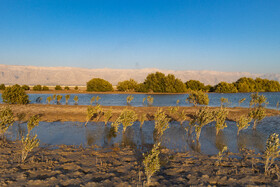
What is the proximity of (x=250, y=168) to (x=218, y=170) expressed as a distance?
78.1 inches

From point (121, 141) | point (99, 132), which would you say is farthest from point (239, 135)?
point (99, 132)

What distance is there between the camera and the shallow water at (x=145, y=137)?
1512 centimetres

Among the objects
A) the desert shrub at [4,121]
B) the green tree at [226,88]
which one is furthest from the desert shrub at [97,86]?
the desert shrub at [4,121]

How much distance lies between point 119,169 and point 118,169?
2.1 inches

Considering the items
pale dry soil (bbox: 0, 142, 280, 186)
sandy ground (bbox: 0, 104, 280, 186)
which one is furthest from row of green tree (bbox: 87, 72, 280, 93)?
pale dry soil (bbox: 0, 142, 280, 186)

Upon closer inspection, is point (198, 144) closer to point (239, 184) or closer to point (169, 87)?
point (239, 184)

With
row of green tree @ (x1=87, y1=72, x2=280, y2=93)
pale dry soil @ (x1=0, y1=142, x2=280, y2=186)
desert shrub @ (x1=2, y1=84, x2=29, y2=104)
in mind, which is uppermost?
row of green tree @ (x1=87, y1=72, x2=280, y2=93)

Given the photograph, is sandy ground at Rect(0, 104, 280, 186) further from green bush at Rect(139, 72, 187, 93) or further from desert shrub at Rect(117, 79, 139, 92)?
desert shrub at Rect(117, 79, 139, 92)

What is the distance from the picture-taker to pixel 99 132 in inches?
747

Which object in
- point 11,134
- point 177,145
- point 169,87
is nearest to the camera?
point 177,145

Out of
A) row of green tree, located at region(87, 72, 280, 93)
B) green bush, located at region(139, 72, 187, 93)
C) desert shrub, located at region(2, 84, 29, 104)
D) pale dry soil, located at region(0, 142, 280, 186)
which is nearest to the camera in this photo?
pale dry soil, located at region(0, 142, 280, 186)

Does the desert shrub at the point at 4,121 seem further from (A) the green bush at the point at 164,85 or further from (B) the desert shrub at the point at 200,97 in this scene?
(A) the green bush at the point at 164,85

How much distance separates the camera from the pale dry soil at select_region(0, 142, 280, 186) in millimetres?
8664

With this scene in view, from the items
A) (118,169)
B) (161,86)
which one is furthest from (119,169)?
(161,86)
